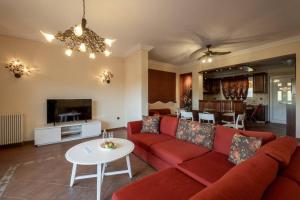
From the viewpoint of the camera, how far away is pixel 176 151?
2256 millimetres

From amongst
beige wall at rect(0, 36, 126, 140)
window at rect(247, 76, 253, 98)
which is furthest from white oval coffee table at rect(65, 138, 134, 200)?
window at rect(247, 76, 253, 98)

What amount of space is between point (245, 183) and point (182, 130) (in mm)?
1948

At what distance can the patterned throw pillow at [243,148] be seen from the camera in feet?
5.65

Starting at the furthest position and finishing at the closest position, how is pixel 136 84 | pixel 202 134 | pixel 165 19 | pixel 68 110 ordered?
pixel 136 84, pixel 68 110, pixel 165 19, pixel 202 134

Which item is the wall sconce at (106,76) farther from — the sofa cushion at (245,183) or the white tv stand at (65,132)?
the sofa cushion at (245,183)

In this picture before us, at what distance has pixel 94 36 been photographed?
2393mm

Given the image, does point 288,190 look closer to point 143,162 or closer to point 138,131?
point 143,162

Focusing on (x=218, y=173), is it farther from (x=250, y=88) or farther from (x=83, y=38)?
(x=250, y=88)

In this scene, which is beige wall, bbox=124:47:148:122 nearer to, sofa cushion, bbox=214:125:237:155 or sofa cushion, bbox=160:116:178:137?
sofa cushion, bbox=160:116:178:137

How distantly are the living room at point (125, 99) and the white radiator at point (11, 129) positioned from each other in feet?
0.06

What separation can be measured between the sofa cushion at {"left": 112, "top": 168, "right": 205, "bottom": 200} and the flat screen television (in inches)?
151

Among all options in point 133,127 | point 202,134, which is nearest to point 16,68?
point 133,127

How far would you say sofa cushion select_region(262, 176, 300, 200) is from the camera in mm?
1050

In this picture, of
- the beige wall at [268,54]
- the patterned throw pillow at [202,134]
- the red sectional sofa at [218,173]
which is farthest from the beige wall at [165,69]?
the red sectional sofa at [218,173]
